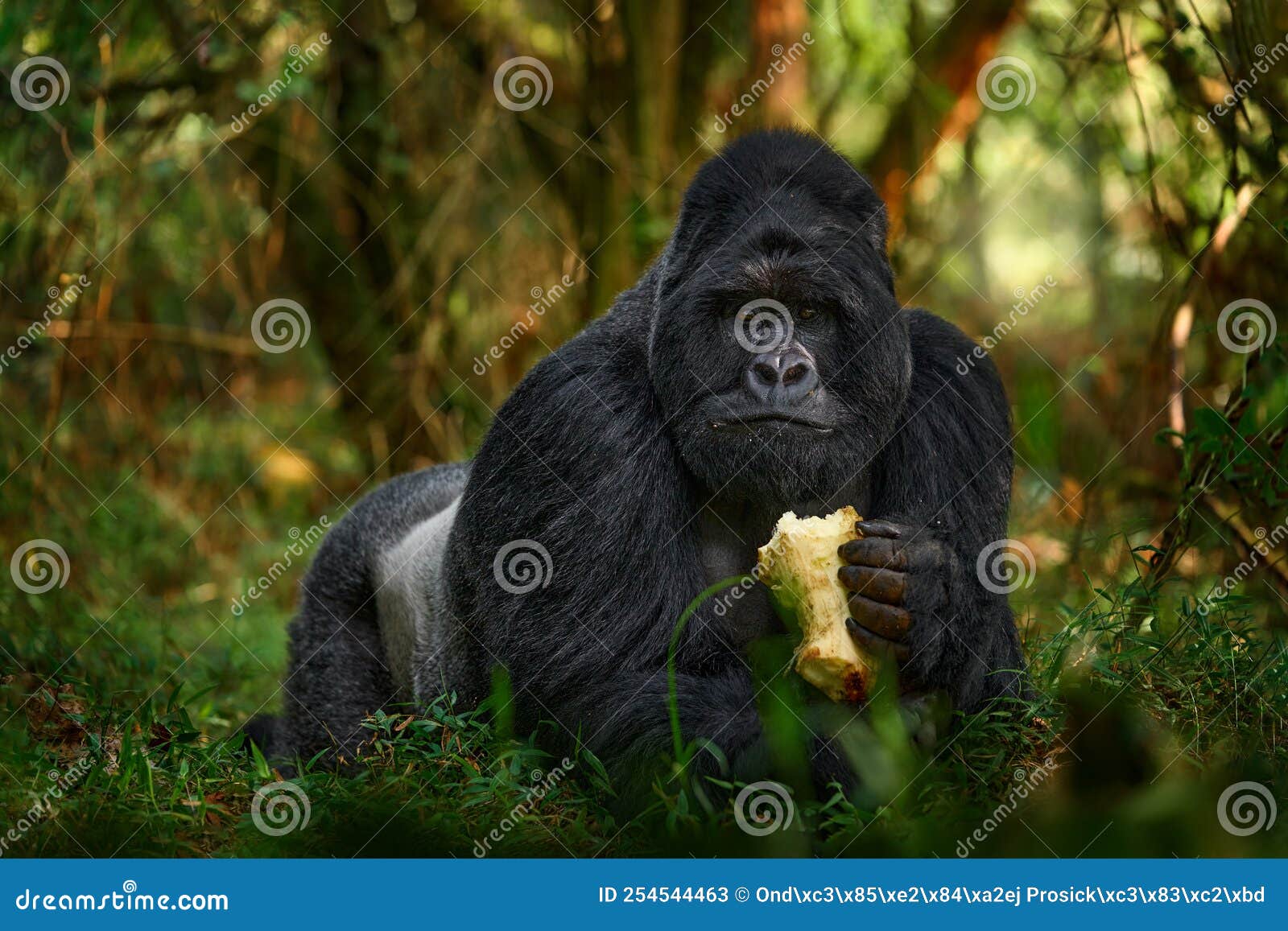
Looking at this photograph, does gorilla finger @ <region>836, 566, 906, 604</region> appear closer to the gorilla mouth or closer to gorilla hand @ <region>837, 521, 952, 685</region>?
gorilla hand @ <region>837, 521, 952, 685</region>

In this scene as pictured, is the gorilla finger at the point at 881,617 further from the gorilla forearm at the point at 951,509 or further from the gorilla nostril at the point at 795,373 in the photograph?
the gorilla nostril at the point at 795,373

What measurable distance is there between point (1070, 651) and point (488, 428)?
2.09 m

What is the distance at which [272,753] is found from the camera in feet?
16.9

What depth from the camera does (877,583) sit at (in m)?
3.38

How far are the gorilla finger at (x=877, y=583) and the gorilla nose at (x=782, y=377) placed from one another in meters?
0.51

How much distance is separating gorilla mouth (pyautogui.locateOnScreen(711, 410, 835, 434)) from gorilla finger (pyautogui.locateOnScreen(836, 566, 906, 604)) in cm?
42

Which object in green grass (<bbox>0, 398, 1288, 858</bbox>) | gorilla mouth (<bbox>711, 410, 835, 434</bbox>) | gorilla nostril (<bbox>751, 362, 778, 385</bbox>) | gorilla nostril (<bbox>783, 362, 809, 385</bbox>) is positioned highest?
gorilla nostril (<bbox>783, 362, 809, 385</bbox>)

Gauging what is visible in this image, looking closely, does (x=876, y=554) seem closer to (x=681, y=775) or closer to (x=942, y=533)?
(x=942, y=533)

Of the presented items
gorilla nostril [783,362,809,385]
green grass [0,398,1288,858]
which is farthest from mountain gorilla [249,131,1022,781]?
green grass [0,398,1288,858]

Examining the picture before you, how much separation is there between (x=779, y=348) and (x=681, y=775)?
1182 mm

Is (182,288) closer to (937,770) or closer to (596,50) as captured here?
(596,50)

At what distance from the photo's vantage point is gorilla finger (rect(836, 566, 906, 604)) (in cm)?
339

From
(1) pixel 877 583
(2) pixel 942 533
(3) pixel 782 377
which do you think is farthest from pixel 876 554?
(3) pixel 782 377

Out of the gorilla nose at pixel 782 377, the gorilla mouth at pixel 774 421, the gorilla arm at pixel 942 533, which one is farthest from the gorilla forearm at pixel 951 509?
the gorilla nose at pixel 782 377
